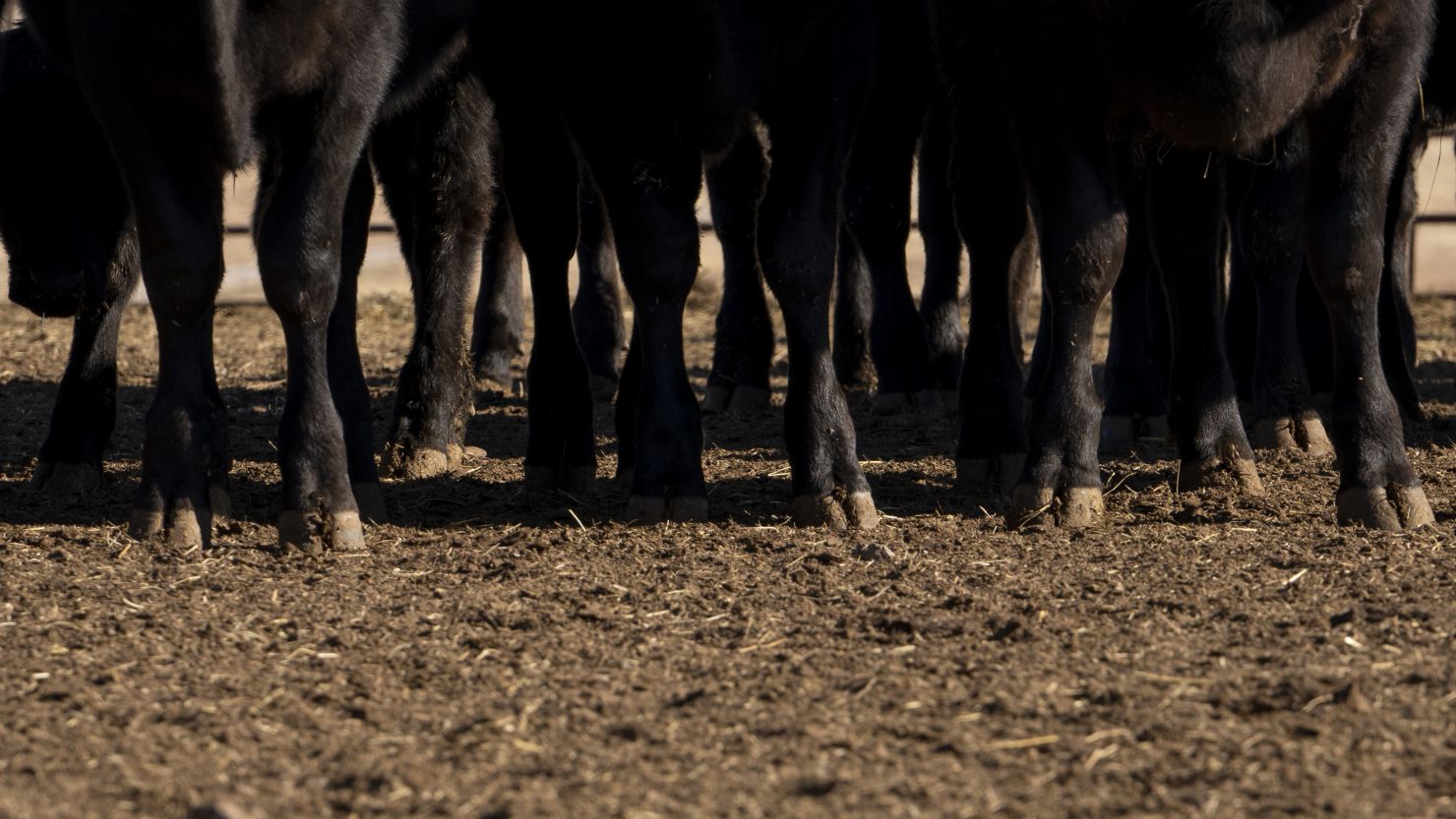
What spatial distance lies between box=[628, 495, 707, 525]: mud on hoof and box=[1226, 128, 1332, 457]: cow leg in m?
2.34

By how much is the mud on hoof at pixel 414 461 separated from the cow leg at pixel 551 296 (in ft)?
2.06

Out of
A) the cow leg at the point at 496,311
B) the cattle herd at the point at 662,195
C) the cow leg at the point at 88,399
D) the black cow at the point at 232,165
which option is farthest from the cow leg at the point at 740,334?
the black cow at the point at 232,165

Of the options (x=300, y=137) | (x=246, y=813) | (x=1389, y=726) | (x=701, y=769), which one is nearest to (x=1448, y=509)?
(x=1389, y=726)

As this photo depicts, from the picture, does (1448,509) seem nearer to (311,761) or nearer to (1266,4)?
(1266,4)

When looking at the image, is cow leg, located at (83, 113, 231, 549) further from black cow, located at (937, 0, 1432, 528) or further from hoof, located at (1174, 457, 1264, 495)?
hoof, located at (1174, 457, 1264, 495)

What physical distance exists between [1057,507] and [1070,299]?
0.57 metres

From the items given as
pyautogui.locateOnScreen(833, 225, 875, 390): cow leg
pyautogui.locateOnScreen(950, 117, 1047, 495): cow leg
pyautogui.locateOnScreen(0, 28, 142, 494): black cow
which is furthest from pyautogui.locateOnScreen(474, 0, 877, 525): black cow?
pyautogui.locateOnScreen(833, 225, 875, 390): cow leg

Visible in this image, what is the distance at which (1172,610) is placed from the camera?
14.1 feet

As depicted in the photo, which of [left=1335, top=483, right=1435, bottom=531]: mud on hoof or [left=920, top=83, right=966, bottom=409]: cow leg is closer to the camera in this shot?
[left=1335, top=483, right=1435, bottom=531]: mud on hoof

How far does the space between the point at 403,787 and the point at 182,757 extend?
1.47 feet

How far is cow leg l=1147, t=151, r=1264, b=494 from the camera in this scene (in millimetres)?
5844

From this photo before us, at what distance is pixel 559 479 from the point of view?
596cm

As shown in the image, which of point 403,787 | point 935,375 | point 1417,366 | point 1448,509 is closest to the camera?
point 403,787

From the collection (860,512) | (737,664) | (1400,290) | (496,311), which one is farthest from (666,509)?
(1400,290)
